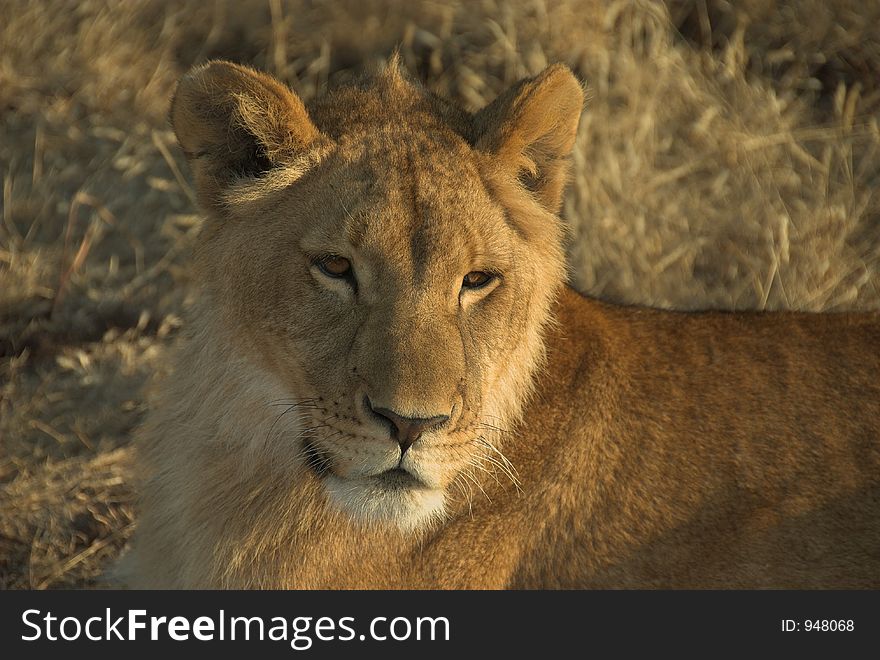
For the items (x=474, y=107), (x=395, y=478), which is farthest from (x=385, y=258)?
(x=474, y=107)

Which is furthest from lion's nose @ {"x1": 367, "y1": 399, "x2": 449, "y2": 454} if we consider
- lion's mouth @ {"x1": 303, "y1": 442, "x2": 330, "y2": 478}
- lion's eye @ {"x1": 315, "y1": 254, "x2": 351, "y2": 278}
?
lion's eye @ {"x1": 315, "y1": 254, "x2": 351, "y2": 278}

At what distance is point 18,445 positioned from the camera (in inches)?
203

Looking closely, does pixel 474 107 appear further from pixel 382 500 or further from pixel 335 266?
pixel 382 500

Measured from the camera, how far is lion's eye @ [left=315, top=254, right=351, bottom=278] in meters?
3.23

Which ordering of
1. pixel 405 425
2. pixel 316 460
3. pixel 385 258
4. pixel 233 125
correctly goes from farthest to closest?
pixel 233 125 → pixel 316 460 → pixel 385 258 → pixel 405 425

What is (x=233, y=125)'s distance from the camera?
3.42 metres

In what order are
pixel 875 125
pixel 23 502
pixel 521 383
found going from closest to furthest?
pixel 521 383 → pixel 23 502 → pixel 875 125

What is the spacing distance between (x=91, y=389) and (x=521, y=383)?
260 centimetres

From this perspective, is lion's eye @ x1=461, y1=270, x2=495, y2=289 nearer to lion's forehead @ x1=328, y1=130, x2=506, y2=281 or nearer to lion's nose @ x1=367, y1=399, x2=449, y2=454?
lion's forehead @ x1=328, y1=130, x2=506, y2=281

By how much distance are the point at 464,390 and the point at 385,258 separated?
389 millimetres

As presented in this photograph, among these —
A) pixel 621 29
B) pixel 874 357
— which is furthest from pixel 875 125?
pixel 874 357

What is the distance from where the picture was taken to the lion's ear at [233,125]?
3.30 metres
